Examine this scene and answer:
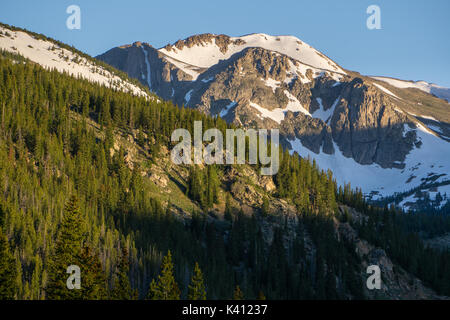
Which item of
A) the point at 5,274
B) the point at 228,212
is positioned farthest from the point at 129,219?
the point at 5,274

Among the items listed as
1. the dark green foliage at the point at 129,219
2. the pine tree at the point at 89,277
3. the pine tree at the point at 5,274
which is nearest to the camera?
the pine tree at the point at 89,277

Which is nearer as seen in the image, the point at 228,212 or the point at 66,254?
the point at 66,254

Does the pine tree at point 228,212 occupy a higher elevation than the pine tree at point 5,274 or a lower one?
higher

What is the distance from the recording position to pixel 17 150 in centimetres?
10150

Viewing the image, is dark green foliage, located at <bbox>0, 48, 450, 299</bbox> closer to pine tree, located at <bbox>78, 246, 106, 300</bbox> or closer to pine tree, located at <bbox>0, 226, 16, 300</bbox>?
pine tree, located at <bbox>78, 246, 106, 300</bbox>

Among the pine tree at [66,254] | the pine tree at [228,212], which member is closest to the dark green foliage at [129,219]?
the pine tree at [66,254]

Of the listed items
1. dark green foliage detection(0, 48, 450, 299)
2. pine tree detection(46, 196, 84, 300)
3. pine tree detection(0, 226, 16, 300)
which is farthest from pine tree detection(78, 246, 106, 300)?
pine tree detection(0, 226, 16, 300)

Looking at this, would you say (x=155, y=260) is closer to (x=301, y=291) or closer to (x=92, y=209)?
(x=92, y=209)

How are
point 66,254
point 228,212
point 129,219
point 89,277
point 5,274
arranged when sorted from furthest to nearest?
1. point 228,212
2. point 129,219
3. point 66,254
4. point 5,274
5. point 89,277

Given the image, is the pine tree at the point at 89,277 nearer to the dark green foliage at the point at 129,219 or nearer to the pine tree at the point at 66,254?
the dark green foliage at the point at 129,219

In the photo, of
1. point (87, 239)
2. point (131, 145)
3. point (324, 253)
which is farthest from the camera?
point (131, 145)

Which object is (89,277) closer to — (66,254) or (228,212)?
(66,254)
